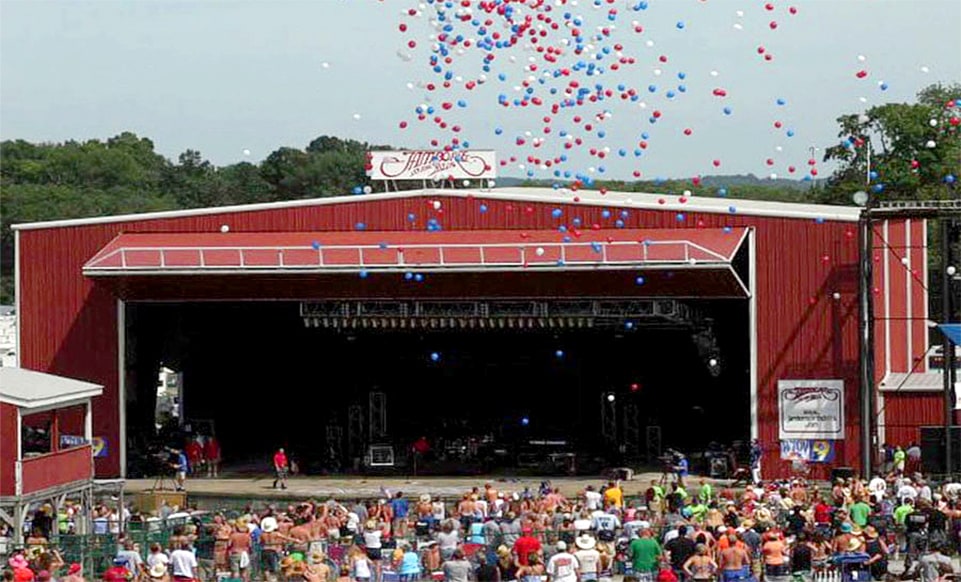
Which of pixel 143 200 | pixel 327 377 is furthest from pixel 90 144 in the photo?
pixel 327 377

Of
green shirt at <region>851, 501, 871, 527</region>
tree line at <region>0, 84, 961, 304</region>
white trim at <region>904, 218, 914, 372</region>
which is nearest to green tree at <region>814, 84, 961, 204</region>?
tree line at <region>0, 84, 961, 304</region>

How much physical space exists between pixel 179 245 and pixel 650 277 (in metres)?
9.60

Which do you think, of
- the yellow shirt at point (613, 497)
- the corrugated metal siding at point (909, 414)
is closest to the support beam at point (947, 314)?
the corrugated metal siding at point (909, 414)

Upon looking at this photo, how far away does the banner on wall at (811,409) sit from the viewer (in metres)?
41.5

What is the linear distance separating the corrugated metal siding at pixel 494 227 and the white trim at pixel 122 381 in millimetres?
112

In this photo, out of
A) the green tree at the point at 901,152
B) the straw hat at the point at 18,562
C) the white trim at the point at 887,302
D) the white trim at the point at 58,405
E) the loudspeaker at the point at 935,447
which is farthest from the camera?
the green tree at the point at 901,152

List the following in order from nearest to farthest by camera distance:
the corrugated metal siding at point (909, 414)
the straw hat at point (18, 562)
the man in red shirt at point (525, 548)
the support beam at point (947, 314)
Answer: the straw hat at point (18, 562) → the man in red shirt at point (525, 548) → the support beam at point (947, 314) → the corrugated metal siding at point (909, 414)

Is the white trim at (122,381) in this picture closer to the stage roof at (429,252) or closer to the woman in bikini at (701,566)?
the stage roof at (429,252)

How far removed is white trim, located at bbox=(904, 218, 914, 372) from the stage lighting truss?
4.70 metres

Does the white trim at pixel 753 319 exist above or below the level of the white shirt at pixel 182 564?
above

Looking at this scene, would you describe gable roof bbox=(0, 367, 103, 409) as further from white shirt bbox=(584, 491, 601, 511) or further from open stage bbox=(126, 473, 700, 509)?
white shirt bbox=(584, 491, 601, 511)

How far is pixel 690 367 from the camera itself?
51.6m

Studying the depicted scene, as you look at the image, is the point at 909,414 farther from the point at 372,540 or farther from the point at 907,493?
the point at 372,540

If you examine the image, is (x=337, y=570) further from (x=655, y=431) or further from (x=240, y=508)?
(x=655, y=431)
